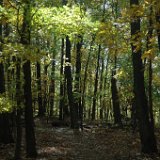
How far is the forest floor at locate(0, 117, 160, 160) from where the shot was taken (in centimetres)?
1293

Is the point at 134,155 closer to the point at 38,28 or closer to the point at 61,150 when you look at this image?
the point at 61,150

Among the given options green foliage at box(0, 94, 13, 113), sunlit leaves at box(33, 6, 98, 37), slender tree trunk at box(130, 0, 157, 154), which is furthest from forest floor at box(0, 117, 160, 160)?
sunlit leaves at box(33, 6, 98, 37)

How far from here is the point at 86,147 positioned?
15.9m

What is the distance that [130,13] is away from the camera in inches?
252

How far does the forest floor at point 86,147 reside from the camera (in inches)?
509

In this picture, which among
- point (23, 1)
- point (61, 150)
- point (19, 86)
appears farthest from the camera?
point (61, 150)

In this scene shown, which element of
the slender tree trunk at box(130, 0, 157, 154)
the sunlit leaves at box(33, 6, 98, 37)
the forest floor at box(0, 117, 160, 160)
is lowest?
the forest floor at box(0, 117, 160, 160)

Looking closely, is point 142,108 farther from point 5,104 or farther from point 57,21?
point 5,104

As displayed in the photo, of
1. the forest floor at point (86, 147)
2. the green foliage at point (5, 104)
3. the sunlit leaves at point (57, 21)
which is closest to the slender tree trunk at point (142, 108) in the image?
the forest floor at point (86, 147)

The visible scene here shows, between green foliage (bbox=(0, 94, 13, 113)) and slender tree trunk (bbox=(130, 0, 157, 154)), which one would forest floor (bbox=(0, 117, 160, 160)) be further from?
green foliage (bbox=(0, 94, 13, 113))

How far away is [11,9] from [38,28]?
128 centimetres

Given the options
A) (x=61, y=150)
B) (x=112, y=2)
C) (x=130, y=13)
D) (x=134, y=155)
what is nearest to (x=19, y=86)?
(x=61, y=150)

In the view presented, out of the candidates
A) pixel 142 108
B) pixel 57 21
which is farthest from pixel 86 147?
pixel 57 21

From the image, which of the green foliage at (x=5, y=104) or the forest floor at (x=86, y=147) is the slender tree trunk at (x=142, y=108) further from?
the green foliage at (x=5, y=104)
